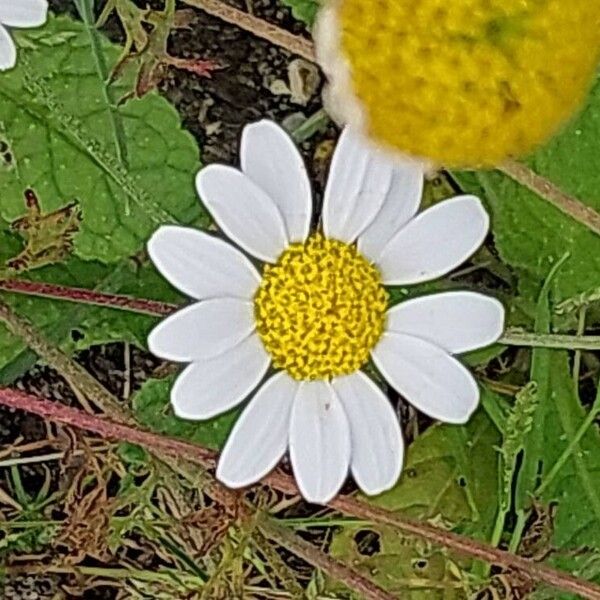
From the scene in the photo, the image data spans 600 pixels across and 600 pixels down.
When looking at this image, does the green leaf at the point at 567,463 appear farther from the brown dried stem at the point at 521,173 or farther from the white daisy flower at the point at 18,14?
the white daisy flower at the point at 18,14

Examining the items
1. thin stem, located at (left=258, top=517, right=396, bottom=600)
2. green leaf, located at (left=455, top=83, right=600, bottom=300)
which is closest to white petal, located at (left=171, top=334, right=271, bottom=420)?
thin stem, located at (left=258, top=517, right=396, bottom=600)

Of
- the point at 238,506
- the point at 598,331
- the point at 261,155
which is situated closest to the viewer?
the point at 261,155

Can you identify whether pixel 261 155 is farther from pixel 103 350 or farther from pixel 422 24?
pixel 103 350

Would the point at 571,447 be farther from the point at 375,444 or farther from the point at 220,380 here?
the point at 220,380

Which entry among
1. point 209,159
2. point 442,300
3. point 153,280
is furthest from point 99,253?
point 442,300

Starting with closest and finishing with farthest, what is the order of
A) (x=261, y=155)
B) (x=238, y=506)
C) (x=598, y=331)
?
(x=261, y=155)
(x=238, y=506)
(x=598, y=331)

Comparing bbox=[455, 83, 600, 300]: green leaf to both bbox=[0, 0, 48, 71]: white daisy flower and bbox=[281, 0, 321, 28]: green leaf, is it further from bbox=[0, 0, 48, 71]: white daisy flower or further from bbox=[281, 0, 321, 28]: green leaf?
bbox=[0, 0, 48, 71]: white daisy flower

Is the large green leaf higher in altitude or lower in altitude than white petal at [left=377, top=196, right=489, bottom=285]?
lower
